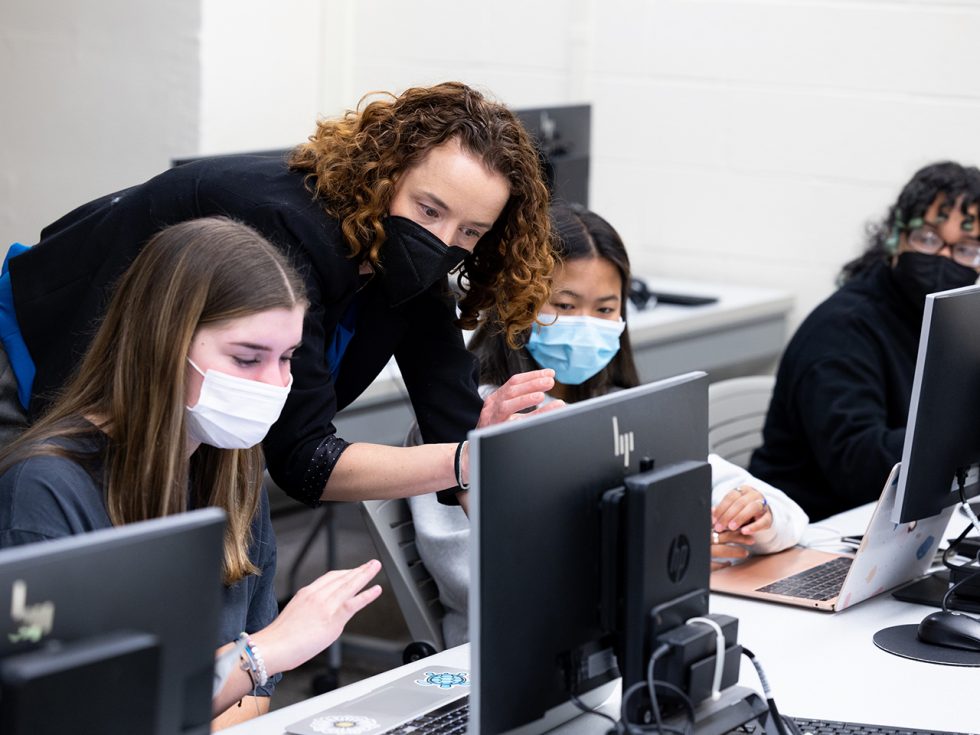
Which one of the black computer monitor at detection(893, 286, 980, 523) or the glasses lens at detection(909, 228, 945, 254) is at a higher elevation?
the glasses lens at detection(909, 228, 945, 254)

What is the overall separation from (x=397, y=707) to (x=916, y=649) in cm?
68

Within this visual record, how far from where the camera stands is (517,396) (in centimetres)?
169

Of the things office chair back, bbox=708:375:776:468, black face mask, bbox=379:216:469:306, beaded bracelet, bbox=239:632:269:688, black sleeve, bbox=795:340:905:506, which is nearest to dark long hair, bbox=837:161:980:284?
black sleeve, bbox=795:340:905:506

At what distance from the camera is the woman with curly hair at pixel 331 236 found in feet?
5.61

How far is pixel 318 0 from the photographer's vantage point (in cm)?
415

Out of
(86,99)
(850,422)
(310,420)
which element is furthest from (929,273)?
(86,99)

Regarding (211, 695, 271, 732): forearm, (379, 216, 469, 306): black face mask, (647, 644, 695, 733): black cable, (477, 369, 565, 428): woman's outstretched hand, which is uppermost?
(379, 216, 469, 306): black face mask

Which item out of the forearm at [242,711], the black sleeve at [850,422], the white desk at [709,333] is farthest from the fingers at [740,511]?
the white desk at [709,333]

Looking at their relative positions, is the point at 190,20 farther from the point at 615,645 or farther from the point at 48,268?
the point at 615,645

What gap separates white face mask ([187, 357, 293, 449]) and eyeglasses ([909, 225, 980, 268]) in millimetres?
1551

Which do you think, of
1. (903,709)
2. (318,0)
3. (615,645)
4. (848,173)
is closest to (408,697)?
(615,645)

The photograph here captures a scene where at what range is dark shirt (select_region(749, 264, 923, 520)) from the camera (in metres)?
2.51

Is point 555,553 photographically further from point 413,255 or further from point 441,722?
point 413,255

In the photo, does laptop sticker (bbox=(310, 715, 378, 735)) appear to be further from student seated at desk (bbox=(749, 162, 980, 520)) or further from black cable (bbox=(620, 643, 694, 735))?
student seated at desk (bbox=(749, 162, 980, 520))
